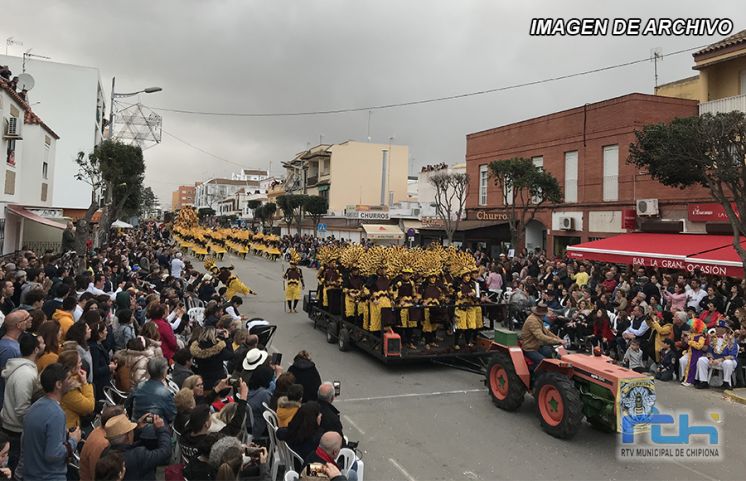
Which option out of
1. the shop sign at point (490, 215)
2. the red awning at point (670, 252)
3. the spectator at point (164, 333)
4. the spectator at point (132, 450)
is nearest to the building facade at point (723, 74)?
the red awning at point (670, 252)

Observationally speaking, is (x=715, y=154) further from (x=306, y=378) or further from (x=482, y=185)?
(x=482, y=185)

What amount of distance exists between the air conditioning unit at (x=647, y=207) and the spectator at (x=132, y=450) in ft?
76.6

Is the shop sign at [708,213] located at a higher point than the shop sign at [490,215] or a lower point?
lower

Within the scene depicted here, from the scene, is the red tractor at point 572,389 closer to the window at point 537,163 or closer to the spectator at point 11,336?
the spectator at point 11,336

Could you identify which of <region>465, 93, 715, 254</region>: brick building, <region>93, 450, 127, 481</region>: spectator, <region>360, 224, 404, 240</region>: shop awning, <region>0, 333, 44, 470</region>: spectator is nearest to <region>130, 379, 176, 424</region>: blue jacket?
<region>0, 333, 44, 470</region>: spectator

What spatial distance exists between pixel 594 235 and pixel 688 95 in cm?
976

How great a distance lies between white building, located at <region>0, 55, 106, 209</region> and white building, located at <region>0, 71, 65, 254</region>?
12.3m

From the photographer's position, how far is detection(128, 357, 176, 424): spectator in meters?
4.98

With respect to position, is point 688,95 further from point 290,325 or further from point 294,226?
point 294,226

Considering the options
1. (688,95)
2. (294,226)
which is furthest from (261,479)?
(294,226)

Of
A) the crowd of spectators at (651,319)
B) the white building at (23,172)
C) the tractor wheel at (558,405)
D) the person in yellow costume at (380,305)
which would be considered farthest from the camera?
the white building at (23,172)

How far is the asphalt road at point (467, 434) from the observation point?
6152 millimetres

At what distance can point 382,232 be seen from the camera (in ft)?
148

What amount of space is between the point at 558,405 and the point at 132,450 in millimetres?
5540
